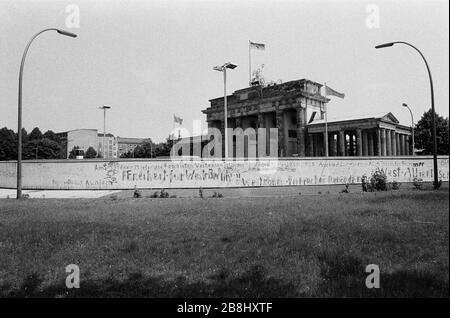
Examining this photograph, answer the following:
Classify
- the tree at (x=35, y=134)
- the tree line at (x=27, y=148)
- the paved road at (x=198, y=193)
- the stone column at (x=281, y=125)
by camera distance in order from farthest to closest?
the tree at (x=35, y=134) → the tree line at (x=27, y=148) → the stone column at (x=281, y=125) → the paved road at (x=198, y=193)

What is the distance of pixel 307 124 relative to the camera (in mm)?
53844

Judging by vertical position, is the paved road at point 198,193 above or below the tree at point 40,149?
below

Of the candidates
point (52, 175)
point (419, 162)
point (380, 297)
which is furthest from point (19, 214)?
point (419, 162)

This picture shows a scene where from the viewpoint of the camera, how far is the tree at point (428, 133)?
50.2 meters

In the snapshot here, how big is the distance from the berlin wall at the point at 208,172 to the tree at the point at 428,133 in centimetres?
2500

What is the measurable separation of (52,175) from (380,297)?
28.3 meters

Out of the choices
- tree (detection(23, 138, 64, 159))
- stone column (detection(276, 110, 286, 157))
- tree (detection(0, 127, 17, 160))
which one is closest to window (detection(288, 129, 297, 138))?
stone column (detection(276, 110, 286, 157))

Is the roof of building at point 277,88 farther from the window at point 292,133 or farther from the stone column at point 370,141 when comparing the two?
the stone column at point 370,141

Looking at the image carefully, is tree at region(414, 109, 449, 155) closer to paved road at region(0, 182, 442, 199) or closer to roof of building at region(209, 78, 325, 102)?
roof of building at region(209, 78, 325, 102)

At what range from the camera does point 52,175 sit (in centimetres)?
2734

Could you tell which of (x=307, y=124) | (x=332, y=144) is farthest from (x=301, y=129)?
(x=332, y=144)

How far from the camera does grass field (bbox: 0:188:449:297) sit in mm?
5230

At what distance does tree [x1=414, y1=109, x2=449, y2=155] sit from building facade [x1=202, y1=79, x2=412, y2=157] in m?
2.14

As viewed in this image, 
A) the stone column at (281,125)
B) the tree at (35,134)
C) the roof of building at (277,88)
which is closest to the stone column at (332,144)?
the stone column at (281,125)
